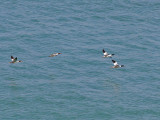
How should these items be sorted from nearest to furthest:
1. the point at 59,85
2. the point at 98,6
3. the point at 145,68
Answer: the point at 59,85
the point at 145,68
the point at 98,6

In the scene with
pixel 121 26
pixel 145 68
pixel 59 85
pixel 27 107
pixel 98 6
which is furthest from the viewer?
pixel 98 6

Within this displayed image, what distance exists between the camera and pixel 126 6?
17762 cm

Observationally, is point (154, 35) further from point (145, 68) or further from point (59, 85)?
point (59, 85)

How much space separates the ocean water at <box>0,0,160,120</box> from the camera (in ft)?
395

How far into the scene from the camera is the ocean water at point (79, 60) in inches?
4737

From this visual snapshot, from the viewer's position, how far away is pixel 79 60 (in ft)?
464

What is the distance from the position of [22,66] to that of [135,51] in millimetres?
32686

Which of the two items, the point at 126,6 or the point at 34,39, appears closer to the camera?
the point at 34,39

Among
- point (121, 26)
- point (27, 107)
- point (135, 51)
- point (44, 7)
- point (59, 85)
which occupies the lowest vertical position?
point (27, 107)

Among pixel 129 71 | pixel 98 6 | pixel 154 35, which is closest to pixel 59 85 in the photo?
pixel 129 71

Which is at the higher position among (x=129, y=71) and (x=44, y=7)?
(x=44, y=7)

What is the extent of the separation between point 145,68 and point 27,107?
119 feet

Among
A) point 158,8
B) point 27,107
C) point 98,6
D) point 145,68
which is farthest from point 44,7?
point 27,107

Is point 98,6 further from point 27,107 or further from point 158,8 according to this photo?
point 27,107
